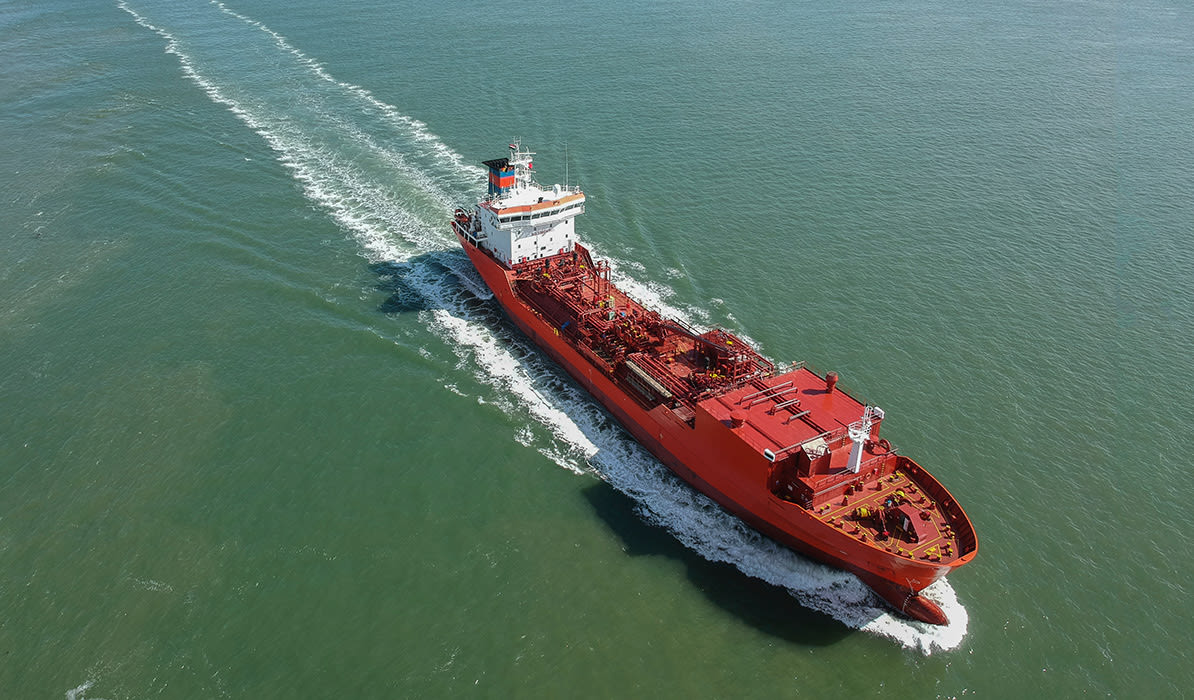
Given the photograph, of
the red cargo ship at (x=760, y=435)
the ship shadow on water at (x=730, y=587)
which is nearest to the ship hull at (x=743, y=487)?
the red cargo ship at (x=760, y=435)

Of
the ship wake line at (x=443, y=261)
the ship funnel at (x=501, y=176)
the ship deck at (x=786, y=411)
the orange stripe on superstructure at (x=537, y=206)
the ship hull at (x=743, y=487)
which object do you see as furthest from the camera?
the ship funnel at (x=501, y=176)

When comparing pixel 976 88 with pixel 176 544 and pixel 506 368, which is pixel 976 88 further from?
pixel 176 544

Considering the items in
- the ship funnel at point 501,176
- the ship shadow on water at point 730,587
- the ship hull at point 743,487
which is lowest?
the ship shadow on water at point 730,587

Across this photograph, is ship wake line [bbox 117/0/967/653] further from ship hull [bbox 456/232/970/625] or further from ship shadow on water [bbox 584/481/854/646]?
ship hull [bbox 456/232/970/625]

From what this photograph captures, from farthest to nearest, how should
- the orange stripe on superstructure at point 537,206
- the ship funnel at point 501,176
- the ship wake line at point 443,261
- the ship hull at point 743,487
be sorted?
1. the ship funnel at point 501,176
2. the orange stripe on superstructure at point 537,206
3. the ship wake line at point 443,261
4. the ship hull at point 743,487

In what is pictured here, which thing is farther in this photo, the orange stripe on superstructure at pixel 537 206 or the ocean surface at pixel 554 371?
the orange stripe on superstructure at pixel 537 206

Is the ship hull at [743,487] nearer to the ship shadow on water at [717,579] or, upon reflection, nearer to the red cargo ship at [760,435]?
the red cargo ship at [760,435]
